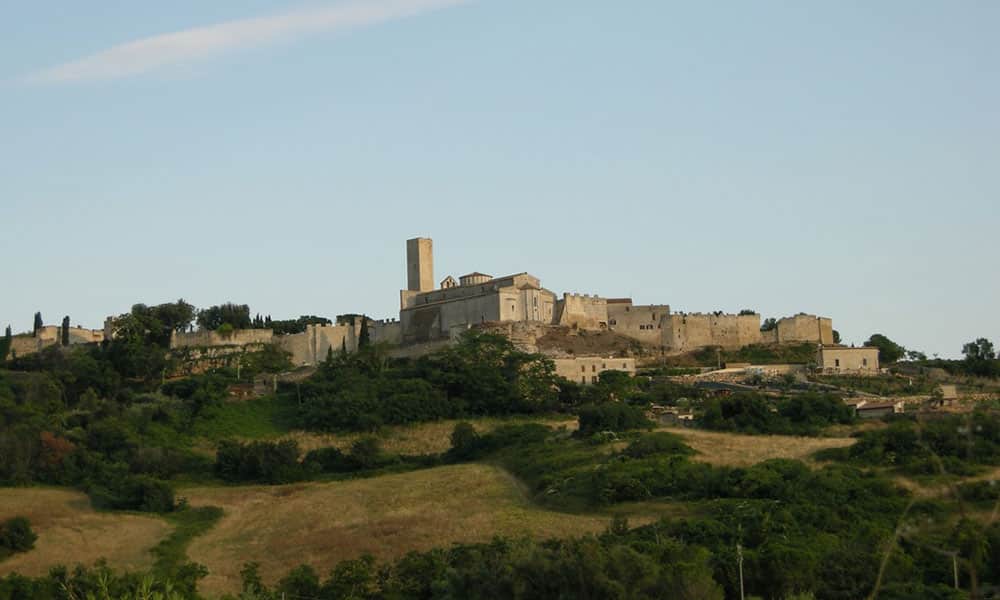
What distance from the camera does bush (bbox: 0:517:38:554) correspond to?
37.4 meters

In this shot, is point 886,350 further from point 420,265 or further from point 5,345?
point 5,345

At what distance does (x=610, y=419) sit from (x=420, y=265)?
86.6ft

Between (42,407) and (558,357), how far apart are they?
75.2ft

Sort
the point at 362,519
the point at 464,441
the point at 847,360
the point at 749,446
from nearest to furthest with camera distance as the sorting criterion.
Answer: the point at 362,519
the point at 749,446
the point at 464,441
the point at 847,360

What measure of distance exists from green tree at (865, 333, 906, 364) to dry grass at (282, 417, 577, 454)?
21567mm

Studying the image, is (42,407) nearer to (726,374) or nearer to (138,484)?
(138,484)

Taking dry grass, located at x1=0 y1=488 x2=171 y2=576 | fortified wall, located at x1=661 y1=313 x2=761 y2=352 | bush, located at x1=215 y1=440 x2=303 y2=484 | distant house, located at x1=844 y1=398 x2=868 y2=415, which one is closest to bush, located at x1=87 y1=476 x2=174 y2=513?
dry grass, located at x1=0 y1=488 x2=171 y2=576

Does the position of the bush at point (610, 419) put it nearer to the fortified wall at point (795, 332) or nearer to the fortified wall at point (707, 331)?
the fortified wall at point (707, 331)

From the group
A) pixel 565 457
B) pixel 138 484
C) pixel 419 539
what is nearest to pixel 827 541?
pixel 419 539

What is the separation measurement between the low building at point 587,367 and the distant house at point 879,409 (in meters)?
13.5

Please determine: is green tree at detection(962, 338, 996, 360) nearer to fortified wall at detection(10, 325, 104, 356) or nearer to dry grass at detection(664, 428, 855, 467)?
dry grass at detection(664, 428, 855, 467)

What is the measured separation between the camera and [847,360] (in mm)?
61938

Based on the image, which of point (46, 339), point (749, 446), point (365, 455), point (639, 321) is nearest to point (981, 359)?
point (639, 321)

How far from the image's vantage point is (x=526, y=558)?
81.8ft
